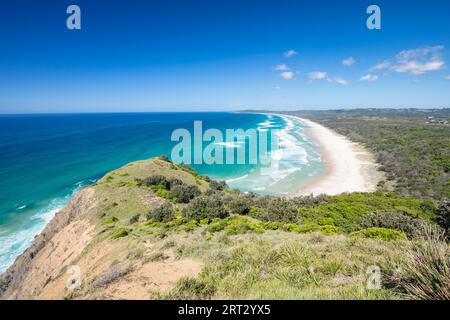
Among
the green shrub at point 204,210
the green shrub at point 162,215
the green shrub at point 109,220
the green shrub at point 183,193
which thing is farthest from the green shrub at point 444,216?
the green shrub at point 109,220

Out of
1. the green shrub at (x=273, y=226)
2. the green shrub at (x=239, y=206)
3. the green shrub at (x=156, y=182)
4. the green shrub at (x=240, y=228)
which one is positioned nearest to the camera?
the green shrub at (x=240, y=228)

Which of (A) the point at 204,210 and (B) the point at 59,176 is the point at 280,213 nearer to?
(A) the point at 204,210

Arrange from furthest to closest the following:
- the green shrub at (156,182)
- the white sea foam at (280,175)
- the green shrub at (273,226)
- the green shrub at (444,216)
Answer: the white sea foam at (280,175) < the green shrub at (156,182) < the green shrub at (273,226) < the green shrub at (444,216)

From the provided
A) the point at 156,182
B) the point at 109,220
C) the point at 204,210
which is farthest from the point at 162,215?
the point at 156,182

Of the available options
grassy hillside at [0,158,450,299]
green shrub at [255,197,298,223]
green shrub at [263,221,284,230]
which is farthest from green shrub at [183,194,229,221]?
green shrub at [263,221,284,230]

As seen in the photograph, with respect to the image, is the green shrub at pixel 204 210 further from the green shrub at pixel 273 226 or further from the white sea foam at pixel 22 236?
the white sea foam at pixel 22 236

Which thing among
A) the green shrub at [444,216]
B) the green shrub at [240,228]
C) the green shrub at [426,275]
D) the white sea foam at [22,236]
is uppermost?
the green shrub at [426,275]

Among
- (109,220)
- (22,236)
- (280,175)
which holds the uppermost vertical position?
(109,220)
